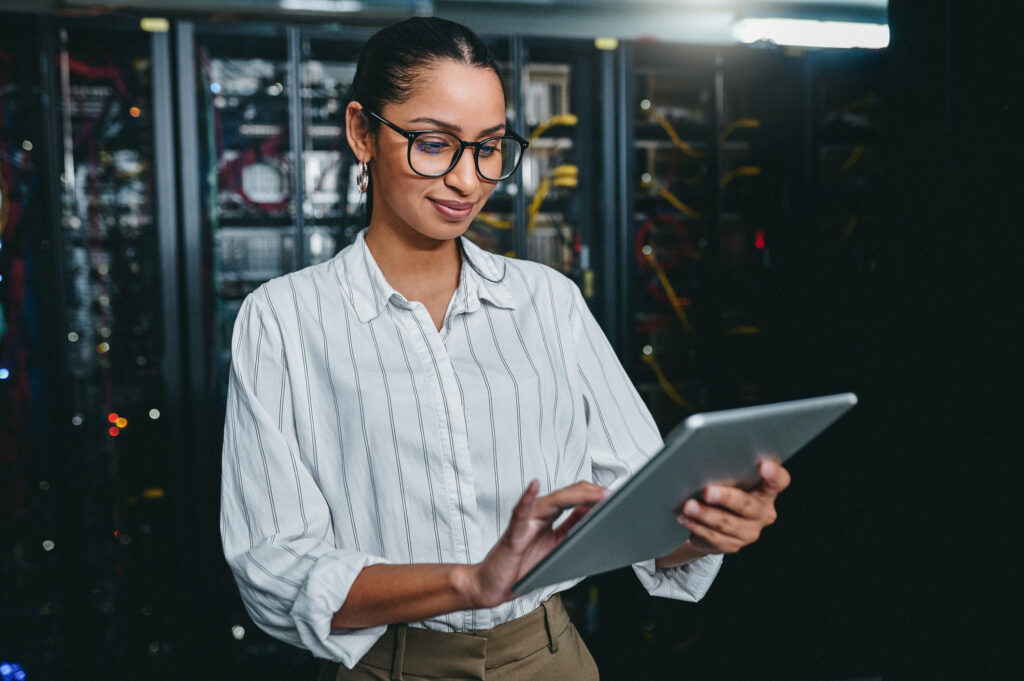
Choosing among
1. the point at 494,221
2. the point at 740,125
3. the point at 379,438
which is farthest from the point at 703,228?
the point at 379,438

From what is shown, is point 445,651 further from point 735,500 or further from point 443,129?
point 443,129

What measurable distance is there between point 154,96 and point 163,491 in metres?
1.29

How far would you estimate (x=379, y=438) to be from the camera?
2.74ft

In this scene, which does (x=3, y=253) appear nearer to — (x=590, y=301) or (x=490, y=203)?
(x=490, y=203)

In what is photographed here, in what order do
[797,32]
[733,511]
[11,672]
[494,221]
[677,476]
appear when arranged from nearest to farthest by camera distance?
[677,476] → [733,511] → [11,672] → [494,221] → [797,32]

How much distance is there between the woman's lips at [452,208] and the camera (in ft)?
2.84

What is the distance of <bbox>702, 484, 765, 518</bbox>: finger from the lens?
667 mm

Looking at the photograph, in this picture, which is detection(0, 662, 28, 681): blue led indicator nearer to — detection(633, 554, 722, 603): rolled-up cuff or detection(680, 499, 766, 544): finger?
detection(633, 554, 722, 603): rolled-up cuff

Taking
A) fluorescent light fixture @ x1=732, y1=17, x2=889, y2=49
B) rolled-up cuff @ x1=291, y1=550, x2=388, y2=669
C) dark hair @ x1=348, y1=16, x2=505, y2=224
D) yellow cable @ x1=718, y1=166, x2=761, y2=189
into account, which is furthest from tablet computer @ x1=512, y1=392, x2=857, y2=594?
fluorescent light fixture @ x1=732, y1=17, x2=889, y2=49

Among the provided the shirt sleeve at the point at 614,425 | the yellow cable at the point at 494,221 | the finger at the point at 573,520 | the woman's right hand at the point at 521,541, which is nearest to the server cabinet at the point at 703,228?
the yellow cable at the point at 494,221

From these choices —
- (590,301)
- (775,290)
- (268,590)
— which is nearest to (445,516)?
(268,590)

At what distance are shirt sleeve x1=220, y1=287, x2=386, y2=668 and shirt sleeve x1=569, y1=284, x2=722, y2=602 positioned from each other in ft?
1.11

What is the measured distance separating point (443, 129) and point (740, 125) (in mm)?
2384

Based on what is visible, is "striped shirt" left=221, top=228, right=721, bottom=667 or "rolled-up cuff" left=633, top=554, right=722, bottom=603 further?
"rolled-up cuff" left=633, top=554, right=722, bottom=603
